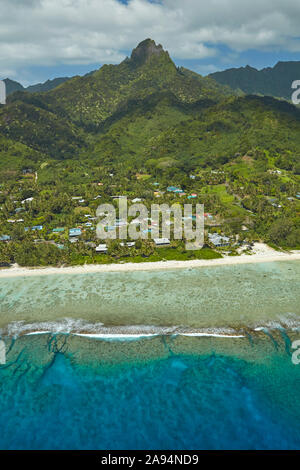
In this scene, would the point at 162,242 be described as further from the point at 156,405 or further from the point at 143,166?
the point at 143,166

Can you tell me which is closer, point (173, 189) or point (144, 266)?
point (144, 266)

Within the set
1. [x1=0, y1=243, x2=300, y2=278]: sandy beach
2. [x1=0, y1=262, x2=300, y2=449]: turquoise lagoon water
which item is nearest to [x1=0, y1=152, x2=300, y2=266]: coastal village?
[x1=0, y1=243, x2=300, y2=278]: sandy beach

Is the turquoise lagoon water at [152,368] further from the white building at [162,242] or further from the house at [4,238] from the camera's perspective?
the house at [4,238]

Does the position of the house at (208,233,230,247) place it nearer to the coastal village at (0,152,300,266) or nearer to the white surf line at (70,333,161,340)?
the coastal village at (0,152,300,266)

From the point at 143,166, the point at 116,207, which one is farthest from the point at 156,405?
the point at 143,166

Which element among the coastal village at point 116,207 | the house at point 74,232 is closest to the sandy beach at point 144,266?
the coastal village at point 116,207

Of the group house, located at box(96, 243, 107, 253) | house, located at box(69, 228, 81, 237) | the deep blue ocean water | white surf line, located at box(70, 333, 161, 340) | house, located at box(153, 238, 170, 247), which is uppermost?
house, located at box(69, 228, 81, 237)
